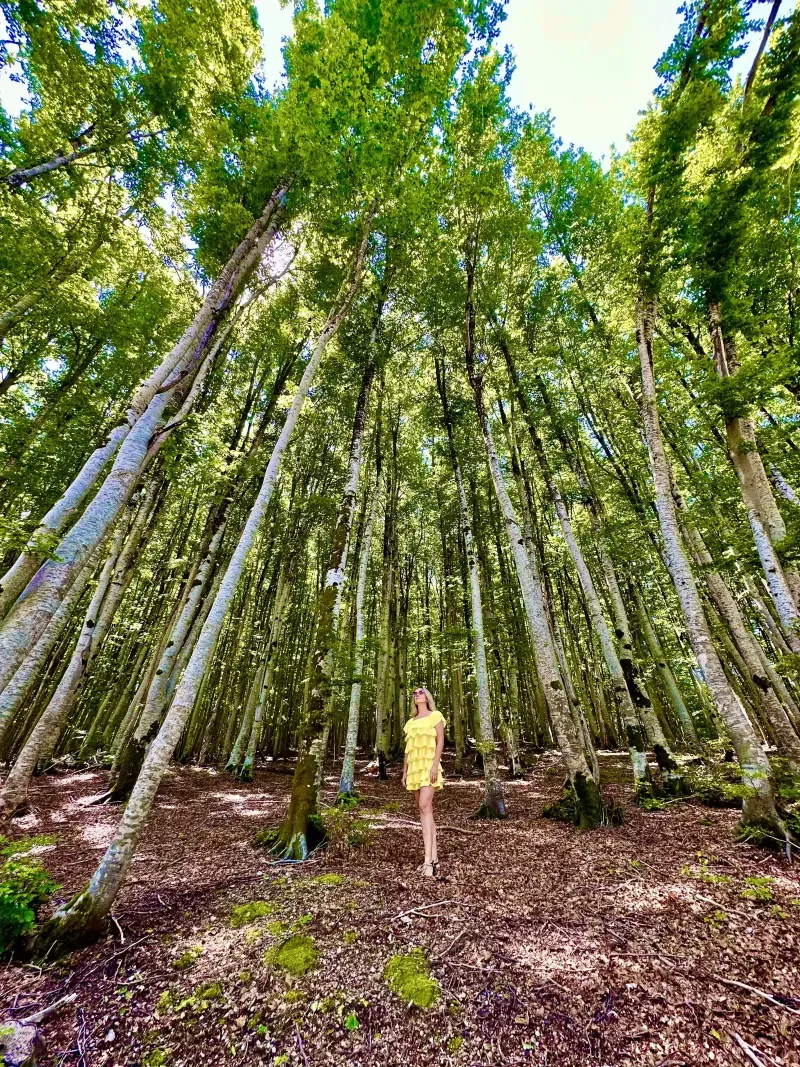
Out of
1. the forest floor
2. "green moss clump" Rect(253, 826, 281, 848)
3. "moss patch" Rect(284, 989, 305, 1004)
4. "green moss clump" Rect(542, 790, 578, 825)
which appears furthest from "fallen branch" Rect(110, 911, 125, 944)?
"green moss clump" Rect(542, 790, 578, 825)

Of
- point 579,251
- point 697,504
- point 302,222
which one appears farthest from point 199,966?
point 697,504

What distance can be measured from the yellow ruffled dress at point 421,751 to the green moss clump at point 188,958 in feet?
8.92

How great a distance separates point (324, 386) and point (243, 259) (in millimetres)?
5327

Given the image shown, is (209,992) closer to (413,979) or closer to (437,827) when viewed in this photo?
(413,979)

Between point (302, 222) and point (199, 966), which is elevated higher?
point (302, 222)

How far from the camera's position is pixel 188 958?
11.5 ft

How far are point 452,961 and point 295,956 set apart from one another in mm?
1352

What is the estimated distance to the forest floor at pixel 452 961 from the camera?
2.58 meters

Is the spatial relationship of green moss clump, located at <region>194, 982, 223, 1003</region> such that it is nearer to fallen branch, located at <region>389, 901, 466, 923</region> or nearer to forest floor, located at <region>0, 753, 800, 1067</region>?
forest floor, located at <region>0, 753, 800, 1067</region>

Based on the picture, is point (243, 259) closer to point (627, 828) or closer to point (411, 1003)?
point (411, 1003)

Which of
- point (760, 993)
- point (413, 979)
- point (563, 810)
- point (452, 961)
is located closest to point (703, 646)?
point (563, 810)

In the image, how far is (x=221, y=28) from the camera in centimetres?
812

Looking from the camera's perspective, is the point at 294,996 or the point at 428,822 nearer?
the point at 294,996

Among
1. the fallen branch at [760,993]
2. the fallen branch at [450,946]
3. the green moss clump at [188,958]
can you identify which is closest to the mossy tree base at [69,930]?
the green moss clump at [188,958]
